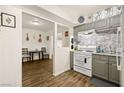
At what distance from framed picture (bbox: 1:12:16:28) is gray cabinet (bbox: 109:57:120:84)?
269 cm

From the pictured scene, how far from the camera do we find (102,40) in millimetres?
3371

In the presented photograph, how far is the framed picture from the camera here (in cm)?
176

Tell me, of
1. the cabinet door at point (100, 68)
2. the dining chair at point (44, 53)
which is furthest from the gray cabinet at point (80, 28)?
the dining chair at point (44, 53)

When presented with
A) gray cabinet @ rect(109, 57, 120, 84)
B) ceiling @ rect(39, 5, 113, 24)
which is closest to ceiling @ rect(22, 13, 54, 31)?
ceiling @ rect(39, 5, 113, 24)

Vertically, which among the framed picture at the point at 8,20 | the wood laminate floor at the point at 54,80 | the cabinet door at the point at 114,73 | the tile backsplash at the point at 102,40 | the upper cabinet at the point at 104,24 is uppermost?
the upper cabinet at the point at 104,24

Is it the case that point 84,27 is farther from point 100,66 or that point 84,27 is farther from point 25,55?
point 25,55

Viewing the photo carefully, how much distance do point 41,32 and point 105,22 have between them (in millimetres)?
5194

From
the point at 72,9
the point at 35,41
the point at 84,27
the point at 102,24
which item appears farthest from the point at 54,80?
the point at 35,41

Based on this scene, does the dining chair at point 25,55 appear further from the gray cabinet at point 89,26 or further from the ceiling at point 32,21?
the gray cabinet at point 89,26

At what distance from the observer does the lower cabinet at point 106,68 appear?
8.66 feet

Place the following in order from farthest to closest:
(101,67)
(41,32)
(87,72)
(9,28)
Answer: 1. (41,32)
2. (87,72)
3. (101,67)
4. (9,28)
